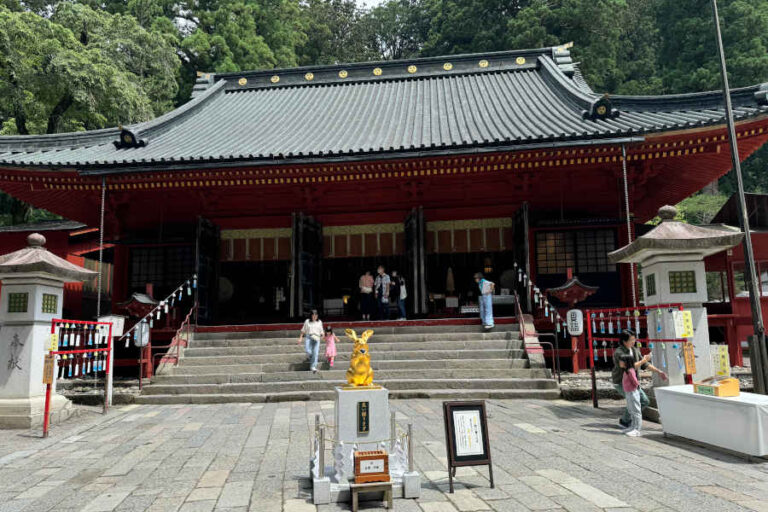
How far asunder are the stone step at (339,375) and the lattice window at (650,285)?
2899 millimetres

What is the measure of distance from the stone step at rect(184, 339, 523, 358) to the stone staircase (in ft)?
0.07

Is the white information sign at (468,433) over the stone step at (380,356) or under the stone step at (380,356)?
under

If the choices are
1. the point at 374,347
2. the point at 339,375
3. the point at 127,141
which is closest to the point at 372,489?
the point at 339,375

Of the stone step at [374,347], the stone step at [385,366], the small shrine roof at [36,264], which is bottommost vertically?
the stone step at [385,366]

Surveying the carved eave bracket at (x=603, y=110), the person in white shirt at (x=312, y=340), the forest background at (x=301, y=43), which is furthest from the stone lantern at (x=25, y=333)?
the forest background at (x=301, y=43)

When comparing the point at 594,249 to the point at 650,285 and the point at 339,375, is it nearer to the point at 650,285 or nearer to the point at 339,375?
the point at 650,285

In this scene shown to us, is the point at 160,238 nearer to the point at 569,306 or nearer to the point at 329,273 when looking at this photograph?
the point at 329,273

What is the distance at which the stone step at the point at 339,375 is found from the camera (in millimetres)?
10797

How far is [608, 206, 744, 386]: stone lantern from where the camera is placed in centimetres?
779

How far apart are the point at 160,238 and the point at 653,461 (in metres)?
13.8

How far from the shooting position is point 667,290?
8070 millimetres

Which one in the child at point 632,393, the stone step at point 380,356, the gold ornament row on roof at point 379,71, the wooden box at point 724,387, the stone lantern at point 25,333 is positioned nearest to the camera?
the wooden box at point 724,387

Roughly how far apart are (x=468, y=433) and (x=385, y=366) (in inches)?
254

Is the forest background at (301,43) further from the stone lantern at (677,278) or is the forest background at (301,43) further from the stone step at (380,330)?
the stone lantern at (677,278)
